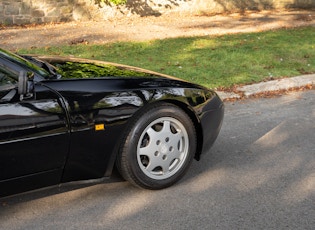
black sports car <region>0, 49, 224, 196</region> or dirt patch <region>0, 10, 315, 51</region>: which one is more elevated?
black sports car <region>0, 49, 224, 196</region>

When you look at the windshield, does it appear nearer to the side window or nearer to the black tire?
the side window

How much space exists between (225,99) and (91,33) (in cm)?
567

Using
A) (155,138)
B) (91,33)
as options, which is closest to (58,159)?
(155,138)

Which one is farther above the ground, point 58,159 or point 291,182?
point 58,159

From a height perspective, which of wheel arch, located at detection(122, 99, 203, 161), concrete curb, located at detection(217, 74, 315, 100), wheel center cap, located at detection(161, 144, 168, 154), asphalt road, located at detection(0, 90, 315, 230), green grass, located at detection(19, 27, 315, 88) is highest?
wheel arch, located at detection(122, 99, 203, 161)

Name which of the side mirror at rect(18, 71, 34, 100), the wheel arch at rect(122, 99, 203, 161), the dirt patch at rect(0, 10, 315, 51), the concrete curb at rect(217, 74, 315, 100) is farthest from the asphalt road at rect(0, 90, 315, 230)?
the dirt patch at rect(0, 10, 315, 51)

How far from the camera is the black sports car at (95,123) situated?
3.33 metres

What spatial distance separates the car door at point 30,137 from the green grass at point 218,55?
4.15 metres

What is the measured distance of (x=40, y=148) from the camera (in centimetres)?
339

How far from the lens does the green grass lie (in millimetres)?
7973

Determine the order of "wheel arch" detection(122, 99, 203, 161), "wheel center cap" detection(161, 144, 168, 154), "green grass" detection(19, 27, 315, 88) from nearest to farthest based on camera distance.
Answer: "wheel arch" detection(122, 99, 203, 161) → "wheel center cap" detection(161, 144, 168, 154) → "green grass" detection(19, 27, 315, 88)

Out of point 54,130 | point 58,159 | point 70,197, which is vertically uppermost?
point 54,130

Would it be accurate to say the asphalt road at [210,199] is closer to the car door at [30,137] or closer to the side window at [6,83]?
the car door at [30,137]

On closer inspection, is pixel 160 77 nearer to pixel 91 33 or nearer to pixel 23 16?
pixel 91 33
